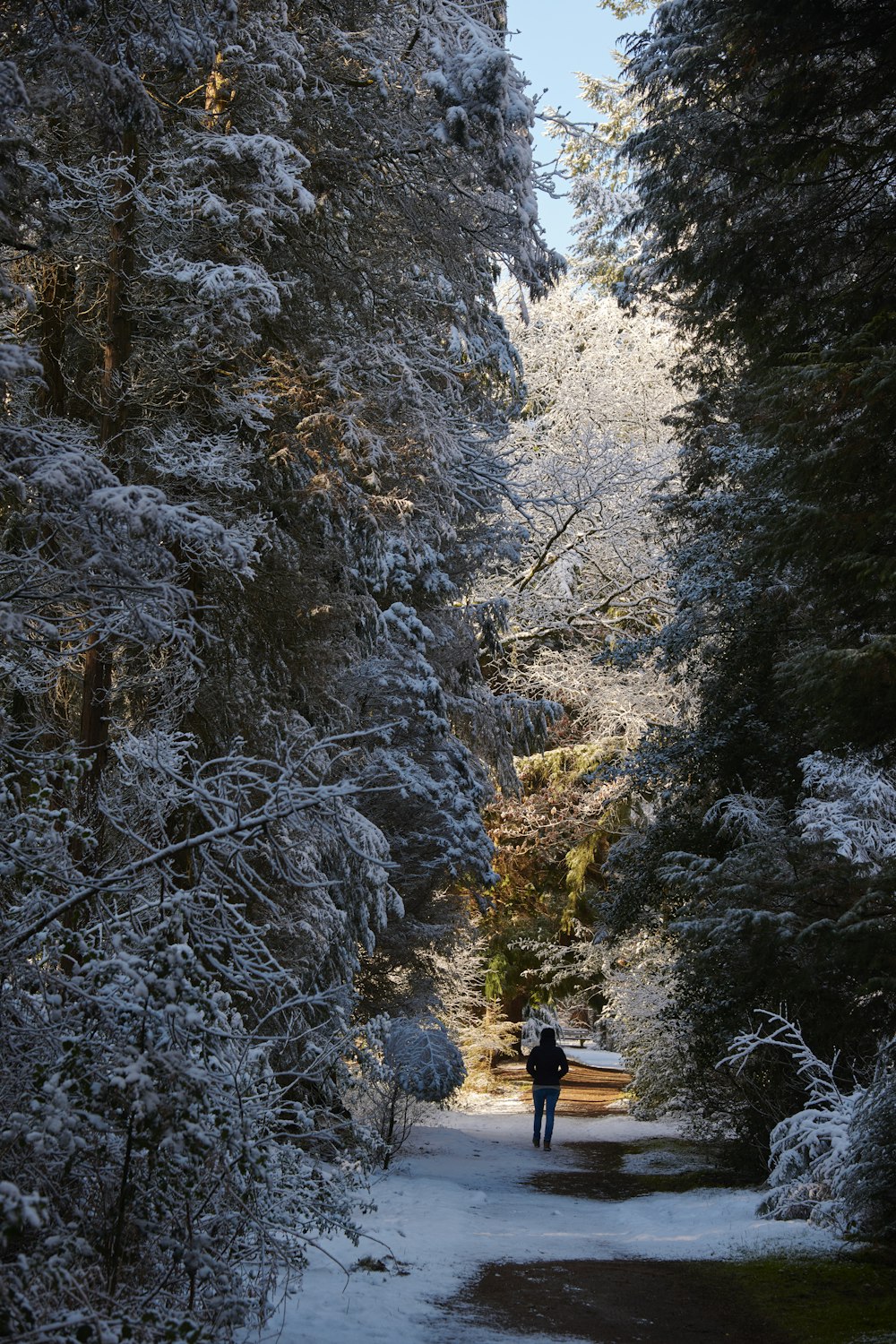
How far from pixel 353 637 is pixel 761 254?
15.0 ft

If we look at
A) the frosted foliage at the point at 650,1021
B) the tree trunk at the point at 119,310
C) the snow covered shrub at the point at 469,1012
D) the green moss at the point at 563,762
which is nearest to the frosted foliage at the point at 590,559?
the green moss at the point at 563,762

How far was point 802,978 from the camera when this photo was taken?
18.8 ft

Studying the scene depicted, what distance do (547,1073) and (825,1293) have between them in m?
7.26

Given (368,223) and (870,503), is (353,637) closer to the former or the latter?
(368,223)

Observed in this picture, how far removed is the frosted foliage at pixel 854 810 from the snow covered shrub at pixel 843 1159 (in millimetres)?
1732

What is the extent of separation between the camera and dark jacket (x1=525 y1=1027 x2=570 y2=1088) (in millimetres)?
13766

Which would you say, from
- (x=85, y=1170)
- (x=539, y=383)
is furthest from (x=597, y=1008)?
(x=85, y=1170)

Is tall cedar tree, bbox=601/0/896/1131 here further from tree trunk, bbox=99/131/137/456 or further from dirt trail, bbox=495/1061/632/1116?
dirt trail, bbox=495/1061/632/1116

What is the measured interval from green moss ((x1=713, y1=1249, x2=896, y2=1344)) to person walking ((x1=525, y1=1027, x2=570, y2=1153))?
6051 mm

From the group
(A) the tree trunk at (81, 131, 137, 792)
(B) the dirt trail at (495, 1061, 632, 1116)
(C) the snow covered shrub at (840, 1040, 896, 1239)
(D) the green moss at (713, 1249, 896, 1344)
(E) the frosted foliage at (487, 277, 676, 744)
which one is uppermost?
(E) the frosted foliage at (487, 277, 676, 744)

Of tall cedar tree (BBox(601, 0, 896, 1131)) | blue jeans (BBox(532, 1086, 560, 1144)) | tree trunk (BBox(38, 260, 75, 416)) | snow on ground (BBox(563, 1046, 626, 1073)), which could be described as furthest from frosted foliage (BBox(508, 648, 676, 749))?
tree trunk (BBox(38, 260, 75, 416))

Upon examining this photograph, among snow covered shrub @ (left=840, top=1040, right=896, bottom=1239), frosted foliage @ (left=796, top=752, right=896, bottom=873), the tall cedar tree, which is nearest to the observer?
the tall cedar tree

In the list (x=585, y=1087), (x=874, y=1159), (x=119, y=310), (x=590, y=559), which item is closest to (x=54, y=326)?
(x=119, y=310)

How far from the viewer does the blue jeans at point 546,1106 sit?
14172 mm
